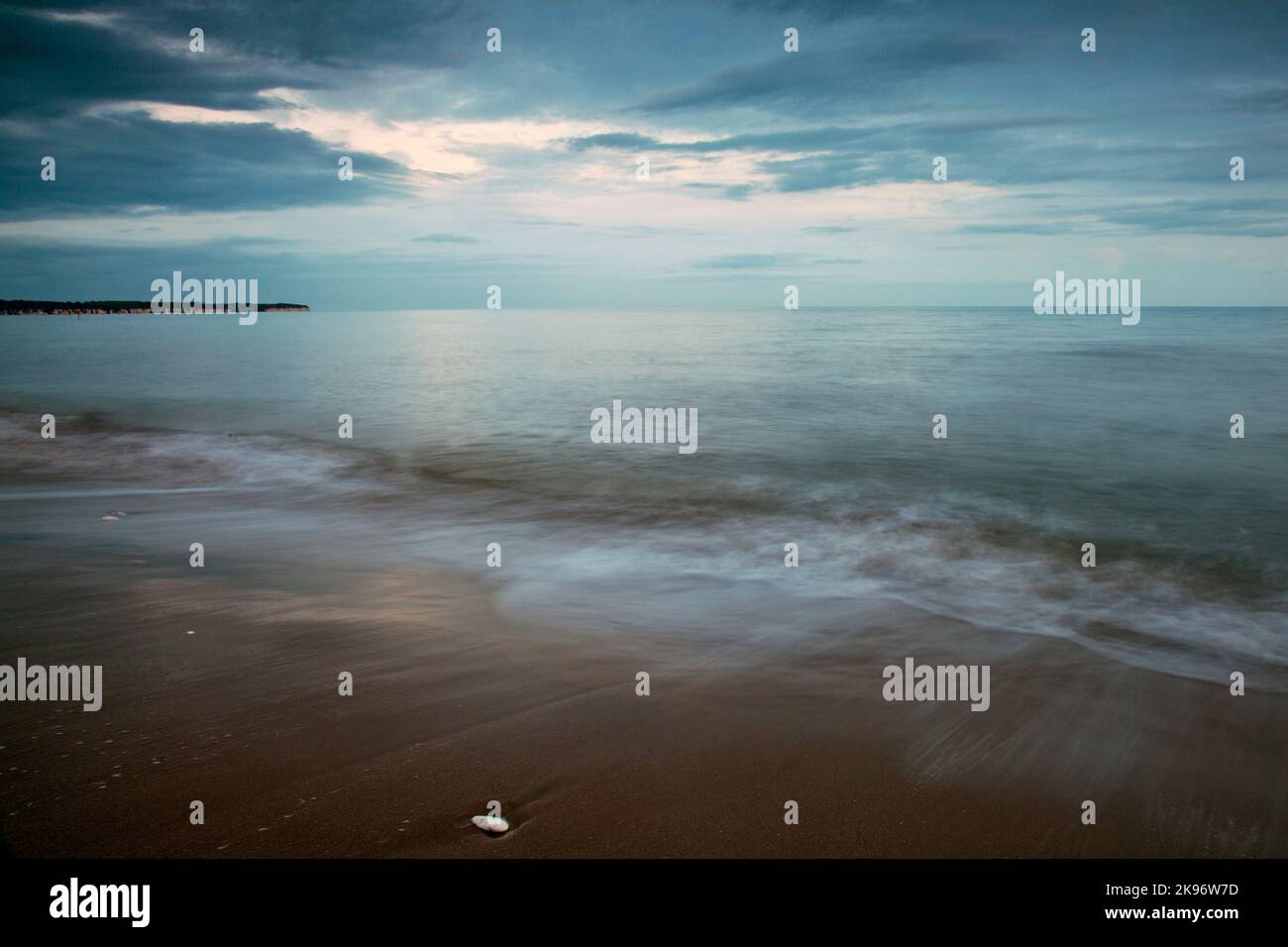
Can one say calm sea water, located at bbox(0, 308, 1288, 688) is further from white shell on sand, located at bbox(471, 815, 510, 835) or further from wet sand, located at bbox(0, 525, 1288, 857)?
white shell on sand, located at bbox(471, 815, 510, 835)

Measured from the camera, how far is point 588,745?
4449 mm

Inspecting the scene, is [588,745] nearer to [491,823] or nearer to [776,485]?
[491,823]

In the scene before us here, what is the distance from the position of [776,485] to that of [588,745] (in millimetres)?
8822

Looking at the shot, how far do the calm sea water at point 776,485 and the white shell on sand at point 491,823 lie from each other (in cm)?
281

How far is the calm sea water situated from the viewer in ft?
24.3

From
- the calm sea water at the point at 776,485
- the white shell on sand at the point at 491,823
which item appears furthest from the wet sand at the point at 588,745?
the calm sea water at the point at 776,485

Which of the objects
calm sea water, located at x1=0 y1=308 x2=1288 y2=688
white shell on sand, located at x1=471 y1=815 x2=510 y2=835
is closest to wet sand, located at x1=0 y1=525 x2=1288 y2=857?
white shell on sand, located at x1=471 y1=815 x2=510 y2=835

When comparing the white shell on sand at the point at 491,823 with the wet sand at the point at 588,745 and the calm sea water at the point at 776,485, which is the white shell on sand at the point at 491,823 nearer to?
the wet sand at the point at 588,745

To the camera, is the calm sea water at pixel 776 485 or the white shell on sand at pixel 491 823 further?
the calm sea water at pixel 776 485

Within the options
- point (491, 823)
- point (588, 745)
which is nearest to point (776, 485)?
point (588, 745)

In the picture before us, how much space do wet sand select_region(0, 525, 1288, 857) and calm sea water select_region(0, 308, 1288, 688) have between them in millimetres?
926

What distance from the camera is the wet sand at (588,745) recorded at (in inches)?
144

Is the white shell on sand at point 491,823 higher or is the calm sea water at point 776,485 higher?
the calm sea water at point 776,485
